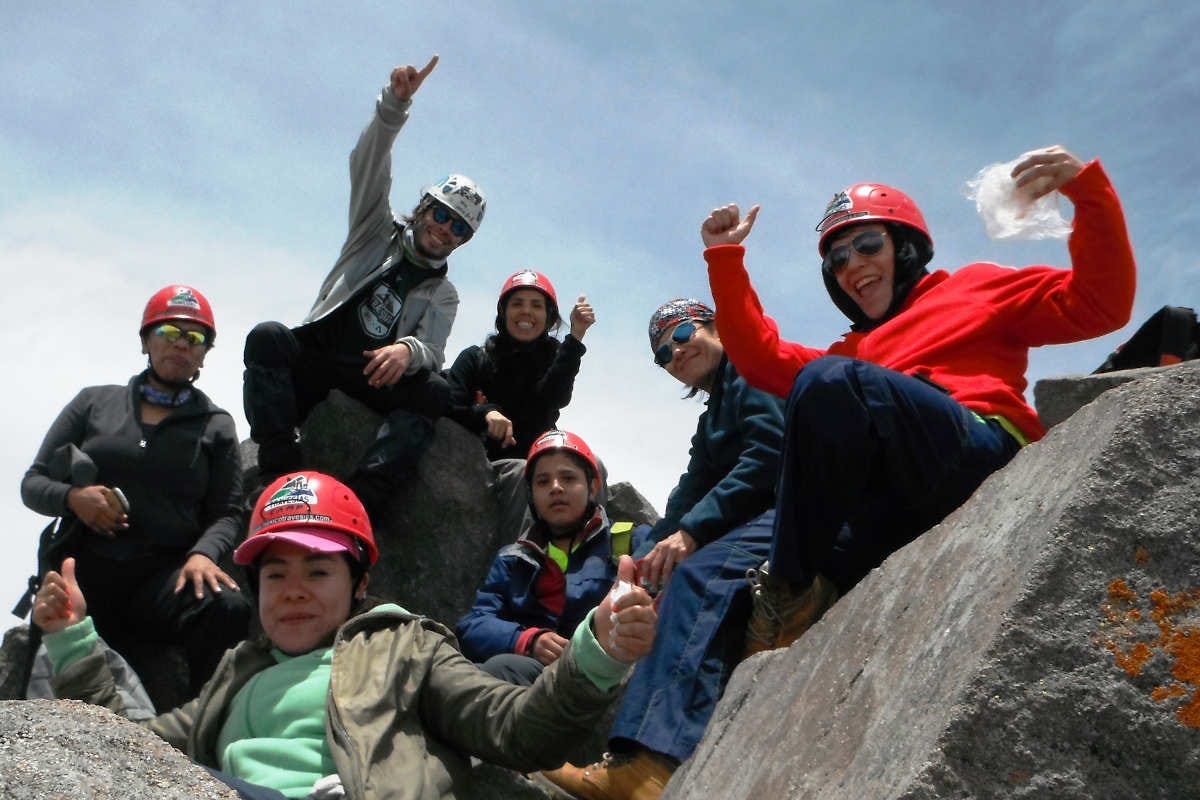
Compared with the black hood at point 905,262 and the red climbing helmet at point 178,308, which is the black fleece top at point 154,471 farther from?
the black hood at point 905,262

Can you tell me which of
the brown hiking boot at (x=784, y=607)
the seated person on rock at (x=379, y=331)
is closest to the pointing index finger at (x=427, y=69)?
the seated person on rock at (x=379, y=331)

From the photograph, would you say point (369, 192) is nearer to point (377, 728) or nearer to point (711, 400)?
point (711, 400)

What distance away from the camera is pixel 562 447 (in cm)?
740

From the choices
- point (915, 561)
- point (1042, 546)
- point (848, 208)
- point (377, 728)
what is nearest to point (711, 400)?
point (848, 208)

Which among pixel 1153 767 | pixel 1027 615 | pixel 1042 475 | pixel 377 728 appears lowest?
pixel 377 728

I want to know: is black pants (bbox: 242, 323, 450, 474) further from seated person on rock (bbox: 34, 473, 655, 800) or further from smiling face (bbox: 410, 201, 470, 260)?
seated person on rock (bbox: 34, 473, 655, 800)

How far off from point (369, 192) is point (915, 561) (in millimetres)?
7188

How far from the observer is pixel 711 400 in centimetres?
649

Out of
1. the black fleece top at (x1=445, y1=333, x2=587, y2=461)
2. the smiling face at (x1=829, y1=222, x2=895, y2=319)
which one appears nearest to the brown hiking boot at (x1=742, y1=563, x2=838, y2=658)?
the smiling face at (x1=829, y1=222, x2=895, y2=319)

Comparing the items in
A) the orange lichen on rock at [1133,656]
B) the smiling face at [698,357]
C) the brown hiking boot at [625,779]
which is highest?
the smiling face at [698,357]

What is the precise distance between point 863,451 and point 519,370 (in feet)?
18.1

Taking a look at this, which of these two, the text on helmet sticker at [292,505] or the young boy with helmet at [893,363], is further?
the text on helmet sticker at [292,505]

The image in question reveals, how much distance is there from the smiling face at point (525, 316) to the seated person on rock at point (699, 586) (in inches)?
111

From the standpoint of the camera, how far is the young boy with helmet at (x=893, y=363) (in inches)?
166
